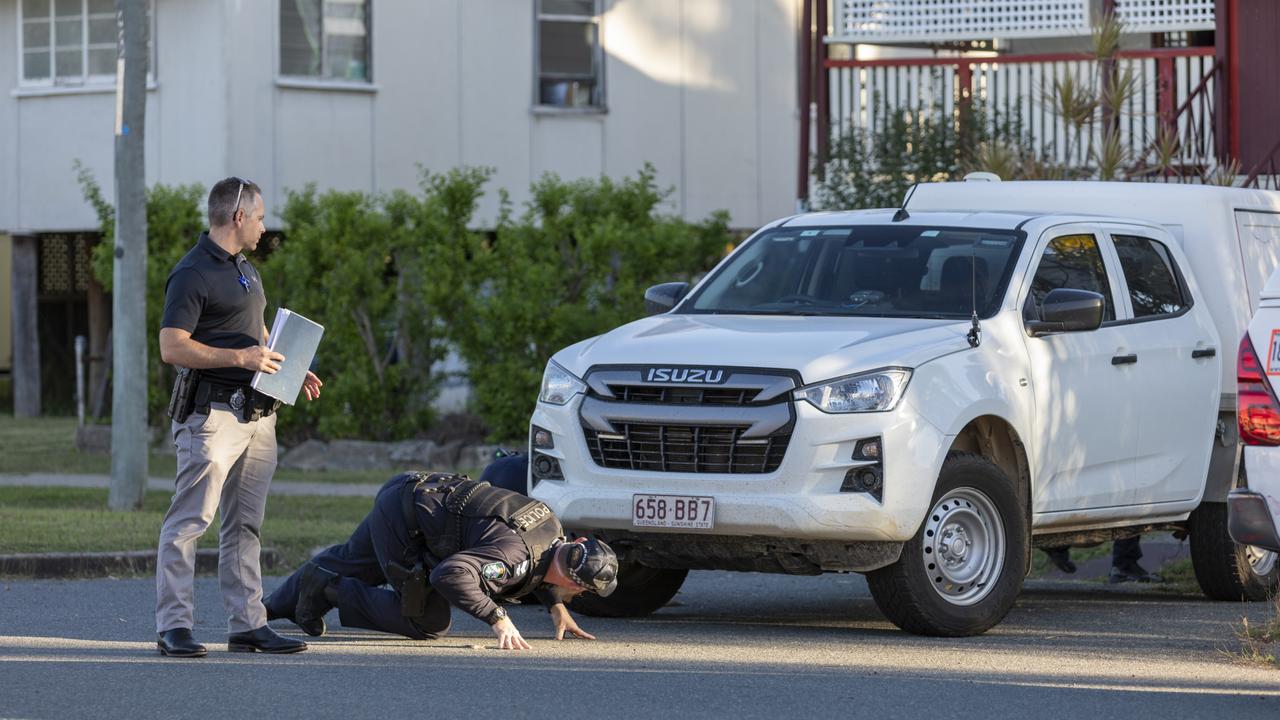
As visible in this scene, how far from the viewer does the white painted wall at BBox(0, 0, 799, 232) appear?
21.6m

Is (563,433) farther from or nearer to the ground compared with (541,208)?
nearer to the ground

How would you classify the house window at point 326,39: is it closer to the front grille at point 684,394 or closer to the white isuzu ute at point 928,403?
the white isuzu ute at point 928,403

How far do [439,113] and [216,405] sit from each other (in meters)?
15.0

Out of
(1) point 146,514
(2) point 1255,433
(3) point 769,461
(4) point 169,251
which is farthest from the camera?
(4) point 169,251

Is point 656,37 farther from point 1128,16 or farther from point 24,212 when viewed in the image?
point 24,212

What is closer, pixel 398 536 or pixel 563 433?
pixel 398 536

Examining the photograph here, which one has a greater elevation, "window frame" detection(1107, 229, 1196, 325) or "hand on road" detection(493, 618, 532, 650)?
"window frame" detection(1107, 229, 1196, 325)

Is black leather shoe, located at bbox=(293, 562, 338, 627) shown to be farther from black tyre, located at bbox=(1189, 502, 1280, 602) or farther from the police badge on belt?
black tyre, located at bbox=(1189, 502, 1280, 602)

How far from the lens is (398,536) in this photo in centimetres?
820

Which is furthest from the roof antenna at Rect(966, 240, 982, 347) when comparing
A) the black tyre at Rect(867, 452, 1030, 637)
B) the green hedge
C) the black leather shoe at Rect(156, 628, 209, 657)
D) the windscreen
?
the green hedge

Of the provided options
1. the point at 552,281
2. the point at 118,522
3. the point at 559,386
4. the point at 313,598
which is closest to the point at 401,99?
the point at 552,281

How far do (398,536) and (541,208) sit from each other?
11154 millimetres

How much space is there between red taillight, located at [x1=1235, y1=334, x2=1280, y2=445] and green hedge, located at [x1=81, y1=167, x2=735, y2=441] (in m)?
10.7

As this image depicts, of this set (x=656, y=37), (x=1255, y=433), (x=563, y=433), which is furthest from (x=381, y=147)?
(x=1255, y=433)
